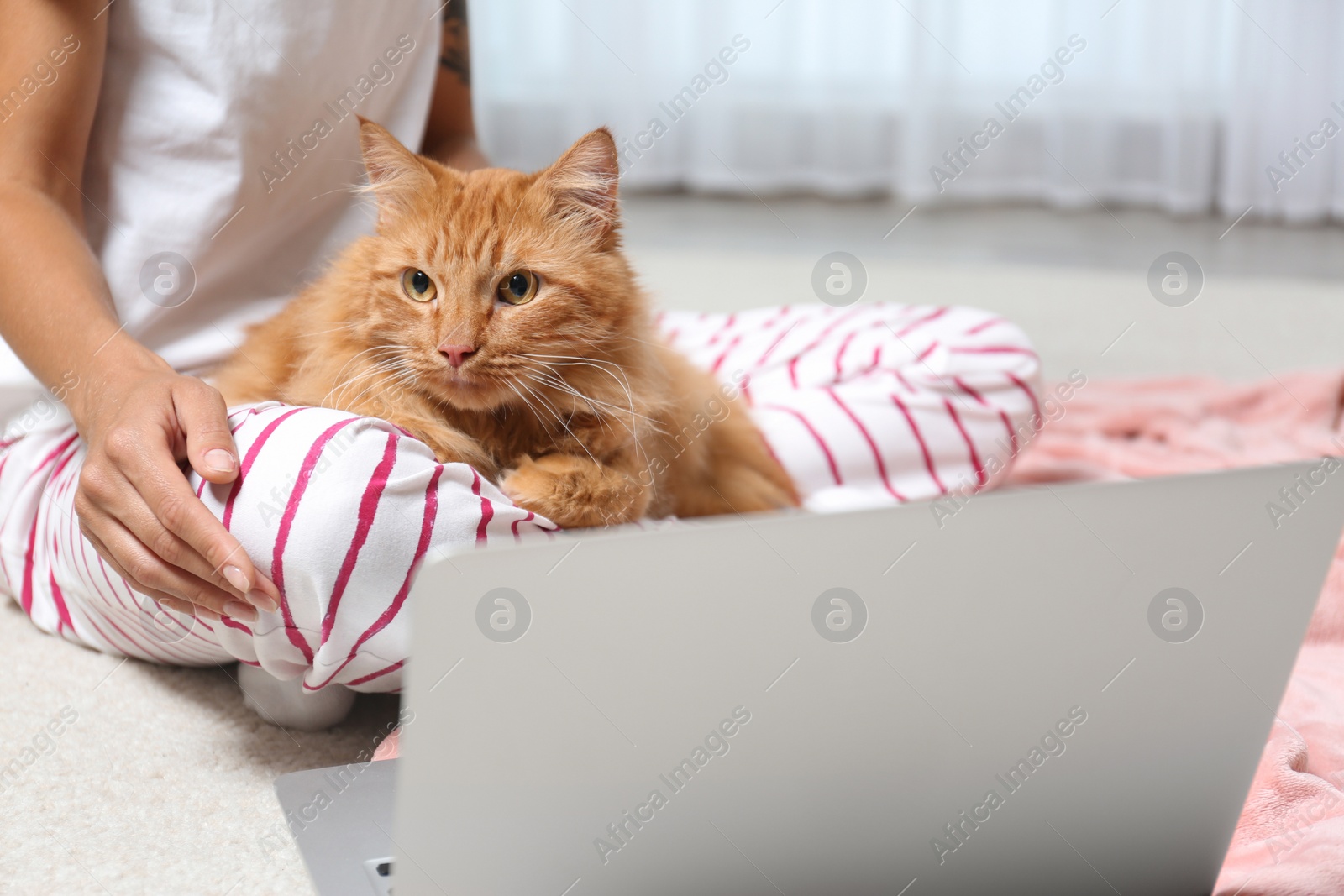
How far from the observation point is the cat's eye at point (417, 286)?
3.53 ft

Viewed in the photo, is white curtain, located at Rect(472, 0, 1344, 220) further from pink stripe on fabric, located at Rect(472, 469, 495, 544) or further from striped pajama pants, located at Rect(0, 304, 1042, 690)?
pink stripe on fabric, located at Rect(472, 469, 495, 544)

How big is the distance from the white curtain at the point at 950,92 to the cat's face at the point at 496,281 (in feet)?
9.57

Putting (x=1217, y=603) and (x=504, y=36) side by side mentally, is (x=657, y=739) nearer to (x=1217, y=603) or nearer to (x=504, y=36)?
(x=1217, y=603)

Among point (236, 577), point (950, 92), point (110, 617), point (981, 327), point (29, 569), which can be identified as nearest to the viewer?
point (236, 577)

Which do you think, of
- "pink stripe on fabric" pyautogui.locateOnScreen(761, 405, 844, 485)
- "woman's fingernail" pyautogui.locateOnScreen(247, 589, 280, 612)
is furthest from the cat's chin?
"pink stripe on fabric" pyautogui.locateOnScreen(761, 405, 844, 485)

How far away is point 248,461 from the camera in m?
0.98

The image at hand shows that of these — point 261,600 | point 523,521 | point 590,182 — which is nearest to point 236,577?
point 261,600

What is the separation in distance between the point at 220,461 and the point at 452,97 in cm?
92

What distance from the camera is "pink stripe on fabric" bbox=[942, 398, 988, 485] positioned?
1.57 metres

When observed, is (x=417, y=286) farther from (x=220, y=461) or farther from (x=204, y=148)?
(x=204, y=148)

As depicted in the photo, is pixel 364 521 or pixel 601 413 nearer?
pixel 364 521

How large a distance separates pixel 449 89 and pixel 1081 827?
1357 mm

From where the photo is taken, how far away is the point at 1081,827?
2.56ft

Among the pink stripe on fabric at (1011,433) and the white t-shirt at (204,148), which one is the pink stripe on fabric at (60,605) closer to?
the white t-shirt at (204,148)
